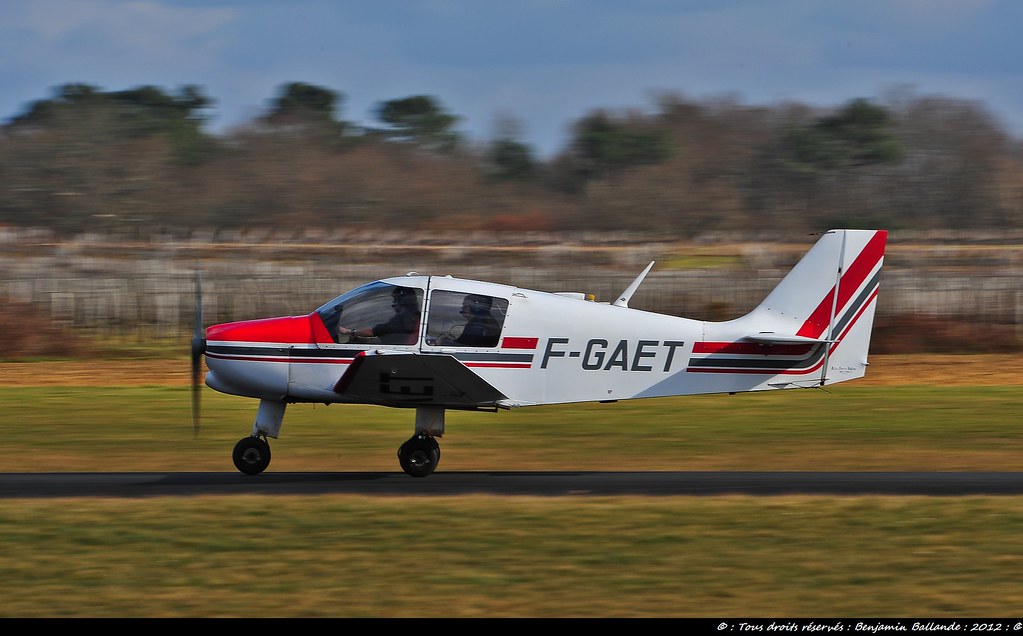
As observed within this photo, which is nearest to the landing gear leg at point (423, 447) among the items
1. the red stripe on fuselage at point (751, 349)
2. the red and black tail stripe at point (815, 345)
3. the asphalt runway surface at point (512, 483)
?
the asphalt runway surface at point (512, 483)

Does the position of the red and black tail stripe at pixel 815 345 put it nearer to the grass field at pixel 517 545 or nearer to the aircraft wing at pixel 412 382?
the grass field at pixel 517 545

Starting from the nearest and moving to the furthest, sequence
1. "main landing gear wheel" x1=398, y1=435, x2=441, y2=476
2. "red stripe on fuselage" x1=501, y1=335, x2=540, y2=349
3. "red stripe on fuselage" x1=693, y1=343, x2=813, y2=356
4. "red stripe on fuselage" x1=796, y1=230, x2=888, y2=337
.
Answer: "red stripe on fuselage" x1=501, y1=335, x2=540, y2=349 < "red stripe on fuselage" x1=693, y1=343, x2=813, y2=356 < "main landing gear wheel" x1=398, y1=435, x2=441, y2=476 < "red stripe on fuselage" x1=796, y1=230, x2=888, y2=337

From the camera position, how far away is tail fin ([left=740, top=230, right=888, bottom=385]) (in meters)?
12.8

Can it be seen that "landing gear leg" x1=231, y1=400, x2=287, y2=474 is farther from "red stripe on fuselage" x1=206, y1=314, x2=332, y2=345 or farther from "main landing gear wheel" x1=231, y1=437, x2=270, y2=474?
"red stripe on fuselage" x1=206, y1=314, x2=332, y2=345

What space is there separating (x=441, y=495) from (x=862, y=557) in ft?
14.2

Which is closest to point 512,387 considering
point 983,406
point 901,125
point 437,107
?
point 983,406

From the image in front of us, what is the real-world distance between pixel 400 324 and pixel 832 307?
4.80 meters

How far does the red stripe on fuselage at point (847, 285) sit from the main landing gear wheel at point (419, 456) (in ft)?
14.1

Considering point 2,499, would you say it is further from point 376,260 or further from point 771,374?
point 376,260

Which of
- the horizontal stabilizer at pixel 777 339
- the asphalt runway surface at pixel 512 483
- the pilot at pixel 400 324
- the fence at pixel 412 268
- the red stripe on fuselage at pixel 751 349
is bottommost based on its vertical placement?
the asphalt runway surface at pixel 512 483

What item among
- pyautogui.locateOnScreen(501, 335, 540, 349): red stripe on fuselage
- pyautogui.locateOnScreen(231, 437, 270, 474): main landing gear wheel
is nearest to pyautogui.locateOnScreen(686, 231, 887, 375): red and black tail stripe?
pyautogui.locateOnScreen(501, 335, 540, 349): red stripe on fuselage

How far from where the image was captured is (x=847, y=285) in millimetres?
12914

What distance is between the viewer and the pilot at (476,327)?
12.4 metres

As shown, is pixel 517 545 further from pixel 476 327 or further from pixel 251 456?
pixel 251 456
